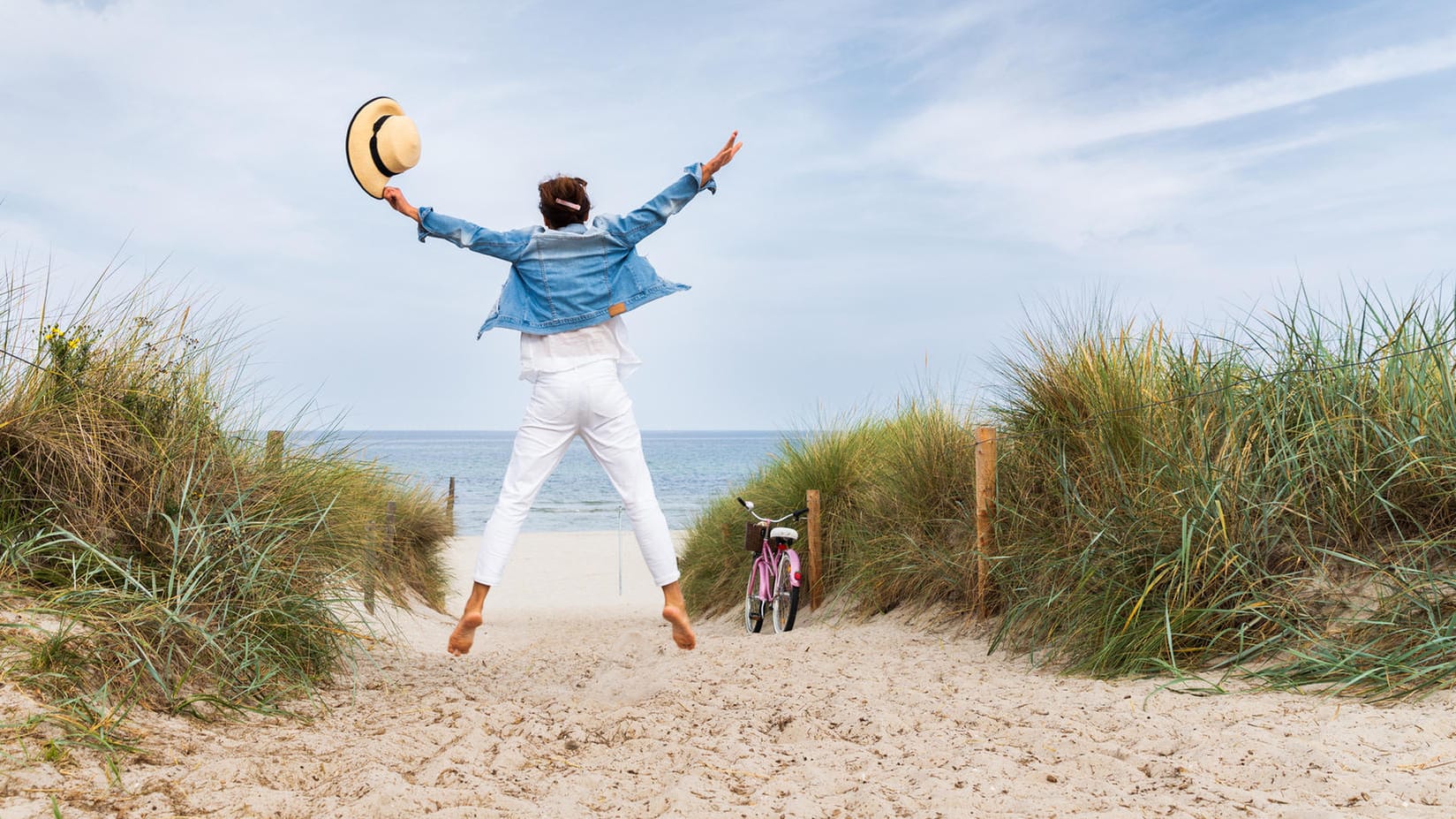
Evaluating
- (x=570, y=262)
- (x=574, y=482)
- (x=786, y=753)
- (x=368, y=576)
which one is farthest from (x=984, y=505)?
(x=574, y=482)

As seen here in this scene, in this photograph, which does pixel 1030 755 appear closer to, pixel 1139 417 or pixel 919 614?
pixel 1139 417

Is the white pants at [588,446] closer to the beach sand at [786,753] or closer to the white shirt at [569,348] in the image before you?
the white shirt at [569,348]

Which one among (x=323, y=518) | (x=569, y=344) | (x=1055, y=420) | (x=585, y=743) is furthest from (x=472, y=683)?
(x=1055, y=420)

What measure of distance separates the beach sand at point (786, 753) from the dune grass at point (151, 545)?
20 centimetres

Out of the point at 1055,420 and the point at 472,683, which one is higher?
the point at 1055,420

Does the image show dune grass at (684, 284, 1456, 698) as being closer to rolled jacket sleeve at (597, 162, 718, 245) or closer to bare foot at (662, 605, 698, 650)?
bare foot at (662, 605, 698, 650)

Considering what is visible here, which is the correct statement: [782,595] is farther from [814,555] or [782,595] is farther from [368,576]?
[368,576]

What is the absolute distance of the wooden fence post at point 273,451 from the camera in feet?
15.2

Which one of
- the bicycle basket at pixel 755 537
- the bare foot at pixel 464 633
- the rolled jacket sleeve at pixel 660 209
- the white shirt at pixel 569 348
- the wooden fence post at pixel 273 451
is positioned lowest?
the bare foot at pixel 464 633

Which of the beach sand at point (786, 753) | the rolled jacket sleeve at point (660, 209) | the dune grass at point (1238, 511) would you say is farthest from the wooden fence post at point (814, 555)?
the rolled jacket sleeve at point (660, 209)

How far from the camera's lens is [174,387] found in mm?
4504

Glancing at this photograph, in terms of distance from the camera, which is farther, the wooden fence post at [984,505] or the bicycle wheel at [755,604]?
the bicycle wheel at [755,604]

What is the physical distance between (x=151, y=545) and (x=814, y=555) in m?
4.55

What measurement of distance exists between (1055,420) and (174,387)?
14.4 feet
